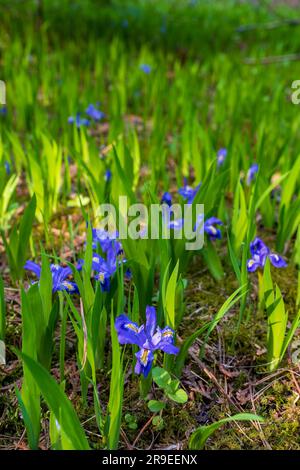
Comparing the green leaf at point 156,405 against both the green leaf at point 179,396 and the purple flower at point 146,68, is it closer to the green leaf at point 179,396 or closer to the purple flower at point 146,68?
the green leaf at point 179,396

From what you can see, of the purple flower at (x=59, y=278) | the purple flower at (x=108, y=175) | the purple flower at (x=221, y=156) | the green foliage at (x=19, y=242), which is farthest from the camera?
the purple flower at (x=221, y=156)

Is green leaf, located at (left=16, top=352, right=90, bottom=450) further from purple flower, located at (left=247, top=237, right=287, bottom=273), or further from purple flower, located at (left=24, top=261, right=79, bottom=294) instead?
purple flower, located at (left=247, top=237, right=287, bottom=273)

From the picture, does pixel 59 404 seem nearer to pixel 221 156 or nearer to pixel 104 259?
pixel 104 259

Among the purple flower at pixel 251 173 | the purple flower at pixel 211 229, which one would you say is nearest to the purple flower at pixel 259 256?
the purple flower at pixel 211 229

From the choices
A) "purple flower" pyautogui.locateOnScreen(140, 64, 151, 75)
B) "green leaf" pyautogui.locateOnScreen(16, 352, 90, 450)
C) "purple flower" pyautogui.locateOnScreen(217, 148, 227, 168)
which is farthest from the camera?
"purple flower" pyautogui.locateOnScreen(140, 64, 151, 75)

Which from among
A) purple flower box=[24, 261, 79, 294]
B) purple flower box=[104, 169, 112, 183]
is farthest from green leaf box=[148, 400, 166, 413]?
purple flower box=[104, 169, 112, 183]

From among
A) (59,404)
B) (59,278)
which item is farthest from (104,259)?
(59,404)

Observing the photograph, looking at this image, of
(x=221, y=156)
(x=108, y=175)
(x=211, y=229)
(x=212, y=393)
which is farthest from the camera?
(x=221, y=156)

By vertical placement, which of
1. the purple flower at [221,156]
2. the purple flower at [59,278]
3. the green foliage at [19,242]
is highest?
the purple flower at [221,156]
